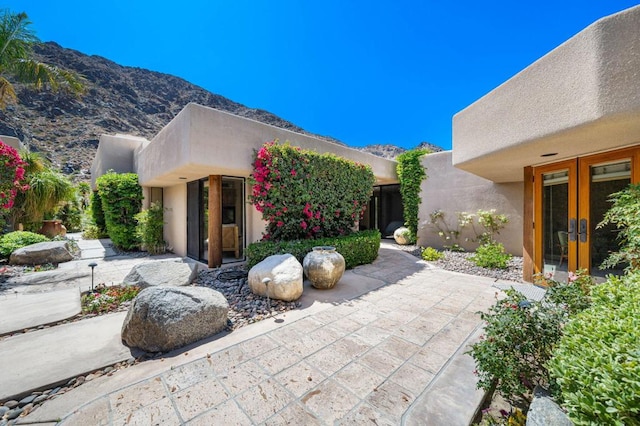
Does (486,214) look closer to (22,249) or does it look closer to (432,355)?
(432,355)

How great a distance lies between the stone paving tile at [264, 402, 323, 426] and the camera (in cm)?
208

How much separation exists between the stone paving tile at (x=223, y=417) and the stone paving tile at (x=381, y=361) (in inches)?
56.6

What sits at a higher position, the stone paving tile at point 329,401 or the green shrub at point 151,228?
the green shrub at point 151,228

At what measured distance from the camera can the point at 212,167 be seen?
629cm

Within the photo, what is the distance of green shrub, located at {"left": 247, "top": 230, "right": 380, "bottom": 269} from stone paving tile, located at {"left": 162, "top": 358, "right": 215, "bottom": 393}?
342cm

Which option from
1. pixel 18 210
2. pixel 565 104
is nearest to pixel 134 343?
pixel 565 104

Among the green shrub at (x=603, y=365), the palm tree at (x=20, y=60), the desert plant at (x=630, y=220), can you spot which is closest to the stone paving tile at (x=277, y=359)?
the green shrub at (x=603, y=365)

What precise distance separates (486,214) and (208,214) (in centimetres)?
968

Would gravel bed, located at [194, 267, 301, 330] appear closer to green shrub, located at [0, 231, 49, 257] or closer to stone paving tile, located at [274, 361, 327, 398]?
stone paving tile, located at [274, 361, 327, 398]

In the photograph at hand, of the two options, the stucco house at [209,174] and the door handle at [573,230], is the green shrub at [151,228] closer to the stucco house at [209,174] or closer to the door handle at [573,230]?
the stucco house at [209,174]

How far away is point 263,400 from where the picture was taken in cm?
233

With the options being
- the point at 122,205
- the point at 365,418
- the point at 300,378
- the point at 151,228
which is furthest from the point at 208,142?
the point at 122,205

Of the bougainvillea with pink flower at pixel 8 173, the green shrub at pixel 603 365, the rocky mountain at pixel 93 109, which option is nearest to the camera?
the green shrub at pixel 603 365

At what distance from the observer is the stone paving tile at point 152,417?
2.06m
